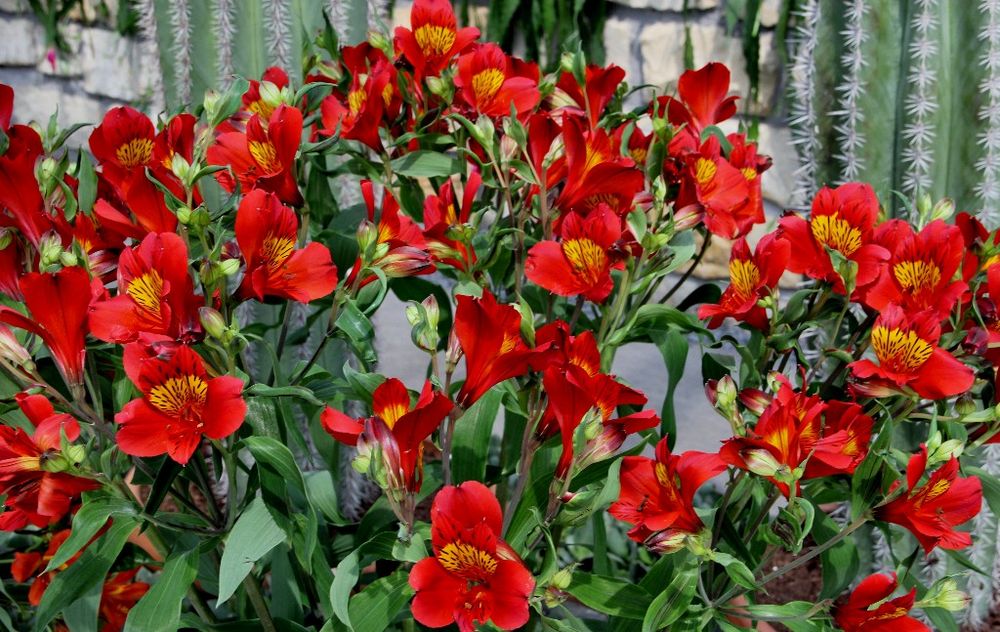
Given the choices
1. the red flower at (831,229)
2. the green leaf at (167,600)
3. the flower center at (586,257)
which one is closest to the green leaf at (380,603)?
the green leaf at (167,600)

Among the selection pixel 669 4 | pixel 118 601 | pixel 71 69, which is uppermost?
pixel 669 4

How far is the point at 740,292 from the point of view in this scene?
0.69 metres

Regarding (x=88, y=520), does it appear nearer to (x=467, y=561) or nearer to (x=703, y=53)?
(x=467, y=561)

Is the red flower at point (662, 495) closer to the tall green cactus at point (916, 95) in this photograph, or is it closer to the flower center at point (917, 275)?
the flower center at point (917, 275)

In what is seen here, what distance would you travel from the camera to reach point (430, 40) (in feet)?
2.65

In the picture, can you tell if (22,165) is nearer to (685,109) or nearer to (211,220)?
(211,220)

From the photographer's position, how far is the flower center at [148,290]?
1.82ft

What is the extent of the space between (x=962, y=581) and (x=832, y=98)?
63cm

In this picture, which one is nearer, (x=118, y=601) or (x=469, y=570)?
(x=469, y=570)

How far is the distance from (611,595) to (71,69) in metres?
3.06

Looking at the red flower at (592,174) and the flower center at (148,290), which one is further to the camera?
the red flower at (592,174)

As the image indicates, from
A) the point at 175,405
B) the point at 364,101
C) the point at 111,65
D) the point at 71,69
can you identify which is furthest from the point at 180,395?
the point at 71,69

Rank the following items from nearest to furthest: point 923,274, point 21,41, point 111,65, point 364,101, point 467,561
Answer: point 467,561 → point 923,274 → point 364,101 → point 111,65 → point 21,41

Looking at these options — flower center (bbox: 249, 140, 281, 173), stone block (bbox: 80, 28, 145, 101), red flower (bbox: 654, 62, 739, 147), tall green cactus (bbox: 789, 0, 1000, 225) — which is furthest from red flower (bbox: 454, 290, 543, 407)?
stone block (bbox: 80, 28, 145, 101)
